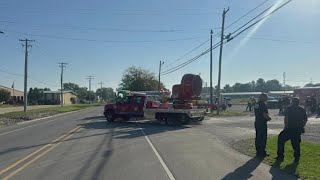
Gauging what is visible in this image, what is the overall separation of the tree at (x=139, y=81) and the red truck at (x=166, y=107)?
2601 inches

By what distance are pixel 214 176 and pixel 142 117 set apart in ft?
73.1

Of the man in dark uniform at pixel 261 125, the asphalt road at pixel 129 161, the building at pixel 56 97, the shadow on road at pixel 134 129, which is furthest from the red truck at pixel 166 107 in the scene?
the building at pixel 56 97

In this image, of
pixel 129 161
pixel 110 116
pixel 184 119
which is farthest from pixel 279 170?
pixel 110 116

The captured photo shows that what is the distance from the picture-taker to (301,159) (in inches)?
493

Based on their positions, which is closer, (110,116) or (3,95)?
(110,116)

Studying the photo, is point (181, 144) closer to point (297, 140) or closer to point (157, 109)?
point (297, 140)

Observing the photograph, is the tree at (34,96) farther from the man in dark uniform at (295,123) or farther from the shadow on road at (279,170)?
the shadow on road at (279,170)

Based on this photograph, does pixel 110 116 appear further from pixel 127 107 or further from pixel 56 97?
pixel 56 97

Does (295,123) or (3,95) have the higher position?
(3,95)

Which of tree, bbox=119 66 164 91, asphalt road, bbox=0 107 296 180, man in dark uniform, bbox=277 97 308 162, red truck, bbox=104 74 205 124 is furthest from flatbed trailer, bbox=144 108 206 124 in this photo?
tree, bbox=119 66 164 91

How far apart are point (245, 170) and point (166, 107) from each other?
1873cm

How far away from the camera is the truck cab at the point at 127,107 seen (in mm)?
32562

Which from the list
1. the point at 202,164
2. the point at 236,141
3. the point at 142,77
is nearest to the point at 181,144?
the point at 236,141

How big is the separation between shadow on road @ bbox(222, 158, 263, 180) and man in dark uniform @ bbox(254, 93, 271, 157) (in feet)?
1.99
